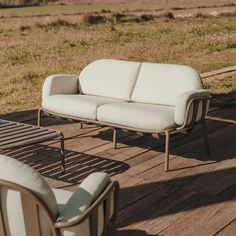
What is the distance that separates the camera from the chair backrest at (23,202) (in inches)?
86.3

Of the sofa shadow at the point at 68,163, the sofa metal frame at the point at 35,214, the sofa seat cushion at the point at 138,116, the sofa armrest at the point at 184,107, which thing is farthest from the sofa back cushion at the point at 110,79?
the sofa metal frame at the point at 35,214

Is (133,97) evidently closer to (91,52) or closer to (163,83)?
(163,83)

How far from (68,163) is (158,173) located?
97 cm

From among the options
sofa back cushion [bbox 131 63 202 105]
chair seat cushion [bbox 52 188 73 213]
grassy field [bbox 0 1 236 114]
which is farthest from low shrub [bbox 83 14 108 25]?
chair seat cushion [bbox 52 188 73 213]

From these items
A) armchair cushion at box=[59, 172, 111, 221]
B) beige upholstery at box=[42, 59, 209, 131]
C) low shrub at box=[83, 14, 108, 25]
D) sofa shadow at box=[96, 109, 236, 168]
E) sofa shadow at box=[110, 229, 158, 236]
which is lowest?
low shrub at box=[83, 14, 108, 25]

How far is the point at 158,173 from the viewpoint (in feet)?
14.6

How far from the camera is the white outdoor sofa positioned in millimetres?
4656

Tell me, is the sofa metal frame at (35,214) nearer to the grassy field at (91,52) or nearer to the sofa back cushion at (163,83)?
the sofa back cushion at (163,83)

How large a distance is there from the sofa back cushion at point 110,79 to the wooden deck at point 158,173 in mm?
499

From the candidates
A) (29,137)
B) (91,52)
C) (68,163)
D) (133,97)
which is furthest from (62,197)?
(91,52)

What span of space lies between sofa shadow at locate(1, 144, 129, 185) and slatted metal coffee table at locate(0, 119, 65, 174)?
0.48 feet

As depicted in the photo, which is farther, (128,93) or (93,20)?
(93,20)

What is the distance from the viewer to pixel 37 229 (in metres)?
2.30

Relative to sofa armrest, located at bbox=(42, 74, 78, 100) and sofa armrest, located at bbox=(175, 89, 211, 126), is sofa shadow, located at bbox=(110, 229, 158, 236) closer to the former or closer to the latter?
sofa armrest, located at bbox=(175, 89, 211, 126)
